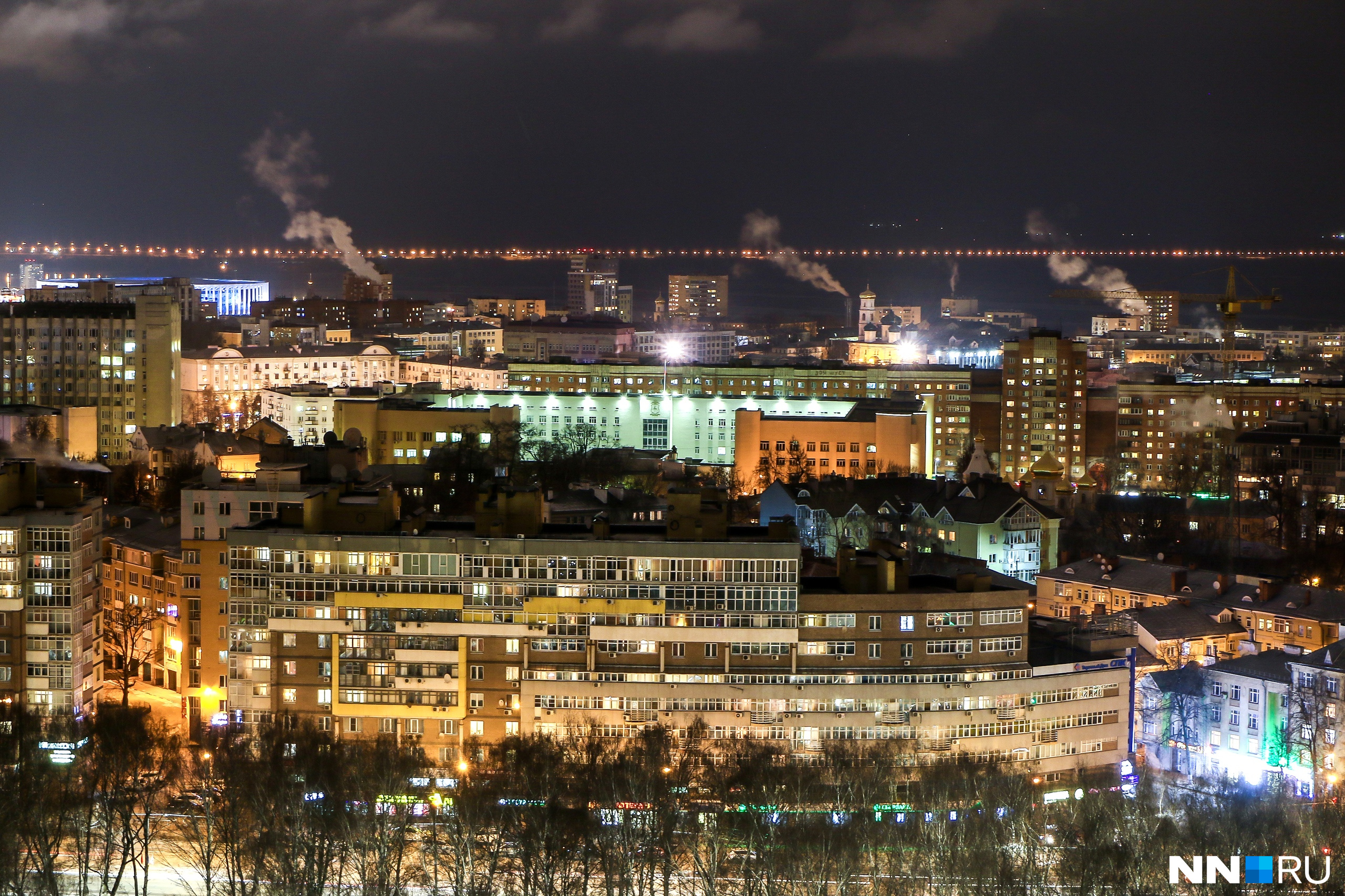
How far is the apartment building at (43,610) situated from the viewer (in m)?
19.2

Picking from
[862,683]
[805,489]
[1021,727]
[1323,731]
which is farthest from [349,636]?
[805,489]

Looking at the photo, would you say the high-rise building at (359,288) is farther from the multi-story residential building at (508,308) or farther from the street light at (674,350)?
the street light at (674,350)

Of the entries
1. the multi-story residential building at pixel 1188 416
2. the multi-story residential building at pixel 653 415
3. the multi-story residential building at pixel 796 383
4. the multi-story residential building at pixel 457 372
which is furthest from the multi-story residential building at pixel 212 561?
the multi-story residential building at pixel 457 372

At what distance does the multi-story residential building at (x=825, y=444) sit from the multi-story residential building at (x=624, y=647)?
20.7 meters

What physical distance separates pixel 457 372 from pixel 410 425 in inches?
669

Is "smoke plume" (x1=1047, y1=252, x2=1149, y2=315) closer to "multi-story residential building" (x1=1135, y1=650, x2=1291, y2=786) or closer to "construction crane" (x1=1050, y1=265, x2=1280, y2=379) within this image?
"construction crane" (x1=1050, y1=265, x2=1280, y2=379)

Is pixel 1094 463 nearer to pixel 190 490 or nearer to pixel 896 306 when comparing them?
pixel 190 490

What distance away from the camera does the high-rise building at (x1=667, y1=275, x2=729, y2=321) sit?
92.1m

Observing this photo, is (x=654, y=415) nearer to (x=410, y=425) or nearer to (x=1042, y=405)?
(x=410, y=425)

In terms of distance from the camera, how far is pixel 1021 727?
1769 centimetres

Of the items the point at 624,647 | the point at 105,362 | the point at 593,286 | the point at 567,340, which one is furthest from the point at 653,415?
the point at 593,286

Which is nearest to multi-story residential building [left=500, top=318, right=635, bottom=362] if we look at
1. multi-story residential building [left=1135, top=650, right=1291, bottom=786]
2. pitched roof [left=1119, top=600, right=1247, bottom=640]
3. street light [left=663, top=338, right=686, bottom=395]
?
street light [left=663, top=338, right=686, bottom=395]

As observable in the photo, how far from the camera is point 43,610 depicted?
19.4 meters

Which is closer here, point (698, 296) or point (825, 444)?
point (825, 444)
